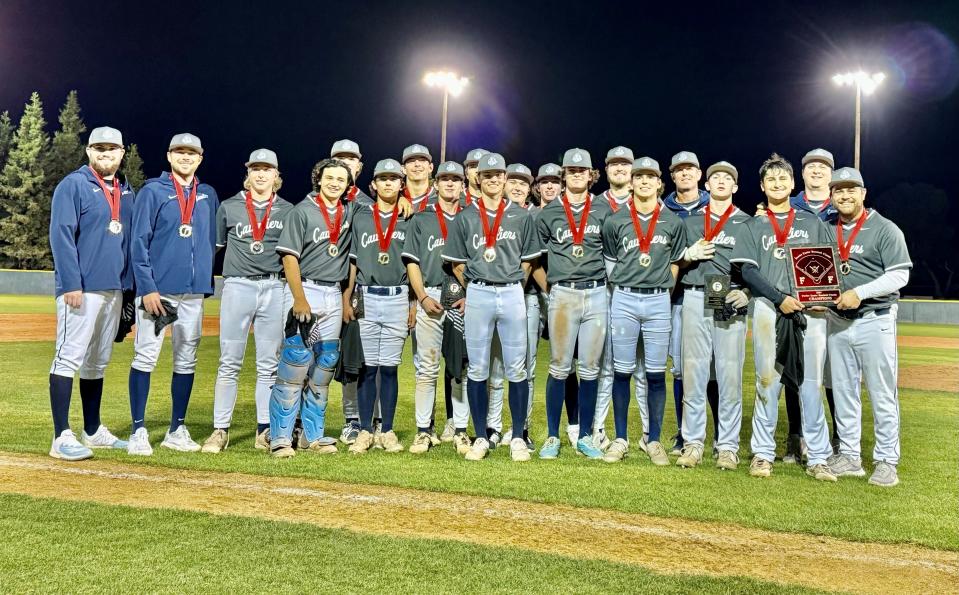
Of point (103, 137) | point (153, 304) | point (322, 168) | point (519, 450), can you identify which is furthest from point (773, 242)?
point (103, 137)

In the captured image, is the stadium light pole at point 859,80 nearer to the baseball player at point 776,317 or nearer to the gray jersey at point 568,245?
the baseball player at point 776,317

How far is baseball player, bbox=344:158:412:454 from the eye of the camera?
5953mm

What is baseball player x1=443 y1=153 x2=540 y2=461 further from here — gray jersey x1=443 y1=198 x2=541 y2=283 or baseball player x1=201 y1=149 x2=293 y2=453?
baseball player x1=201 y1=149 x2=293 y2=453

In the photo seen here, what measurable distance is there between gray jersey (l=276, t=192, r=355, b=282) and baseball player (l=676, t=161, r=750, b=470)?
256 cm

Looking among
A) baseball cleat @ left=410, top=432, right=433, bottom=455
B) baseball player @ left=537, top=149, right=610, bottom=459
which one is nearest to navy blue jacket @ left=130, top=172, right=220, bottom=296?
baseball cleat @ left=410, top=432, right=433, bottom=455

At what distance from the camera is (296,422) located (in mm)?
6223

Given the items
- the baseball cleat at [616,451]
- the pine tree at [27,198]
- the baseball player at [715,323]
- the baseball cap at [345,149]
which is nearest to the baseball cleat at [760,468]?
the baseball player at [715,323]

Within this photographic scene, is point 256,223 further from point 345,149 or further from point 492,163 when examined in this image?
point 492,163

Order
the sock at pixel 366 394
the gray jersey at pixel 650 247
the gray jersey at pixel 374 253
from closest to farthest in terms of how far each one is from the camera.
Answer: the gray jersey at pixel 650 247 < the gray jersey at pixel 374 253 < the sock at pixel 366 394

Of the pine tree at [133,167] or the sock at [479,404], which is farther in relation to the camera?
the pine tree at [133,167]

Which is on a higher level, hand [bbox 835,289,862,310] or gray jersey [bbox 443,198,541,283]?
gray jersey [bbox 443,198,541,283]

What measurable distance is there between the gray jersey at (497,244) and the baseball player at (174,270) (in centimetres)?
181

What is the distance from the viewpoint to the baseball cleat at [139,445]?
556 centimetres

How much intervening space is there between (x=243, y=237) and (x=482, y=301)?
1.83 metres
